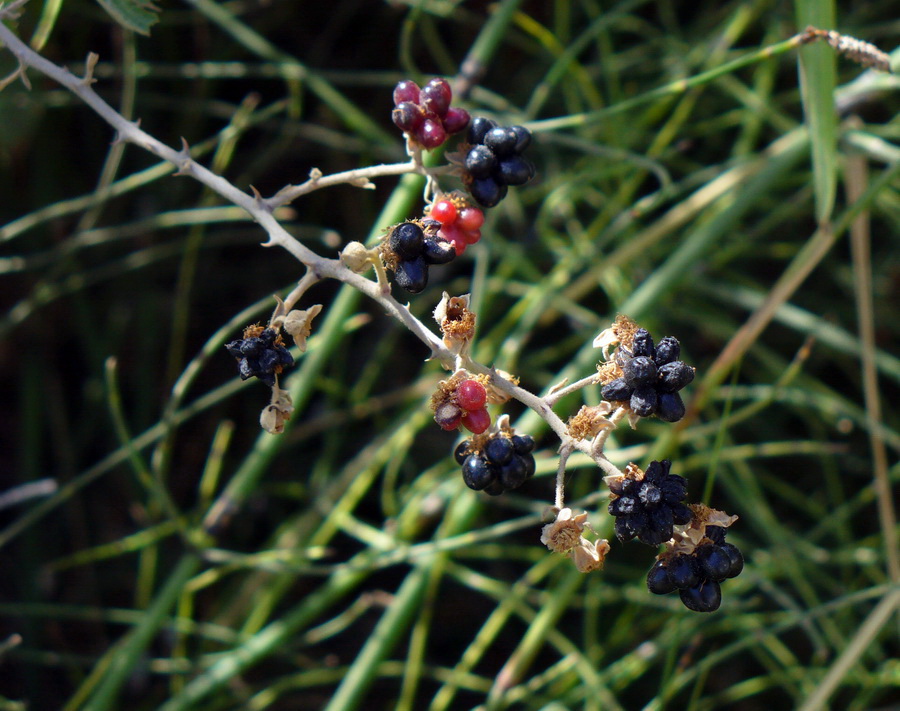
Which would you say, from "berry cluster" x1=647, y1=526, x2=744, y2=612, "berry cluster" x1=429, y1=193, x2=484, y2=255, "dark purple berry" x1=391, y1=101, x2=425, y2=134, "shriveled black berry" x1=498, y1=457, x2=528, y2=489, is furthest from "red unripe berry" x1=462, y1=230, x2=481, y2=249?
"berry cluster" x1=647, y1=526, x2=744, y2=612

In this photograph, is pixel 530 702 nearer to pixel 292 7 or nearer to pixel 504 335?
pixel 504 335

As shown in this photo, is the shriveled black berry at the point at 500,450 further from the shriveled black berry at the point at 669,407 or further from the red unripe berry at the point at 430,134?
the red unripe berry at the point at 430,134

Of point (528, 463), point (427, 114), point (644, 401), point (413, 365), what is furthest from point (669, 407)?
point (413, 365)

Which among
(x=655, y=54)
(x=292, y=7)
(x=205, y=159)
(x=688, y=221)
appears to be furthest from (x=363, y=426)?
(x=655, y=54)

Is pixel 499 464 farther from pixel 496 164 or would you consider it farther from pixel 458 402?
pixel 496 164

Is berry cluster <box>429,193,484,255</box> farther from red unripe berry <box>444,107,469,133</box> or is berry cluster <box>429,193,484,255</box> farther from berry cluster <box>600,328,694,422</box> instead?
berry cluster <box>600,328,694,422</box>

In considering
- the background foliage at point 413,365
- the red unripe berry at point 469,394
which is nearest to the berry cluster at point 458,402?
the red unripe berry at point 469,394
